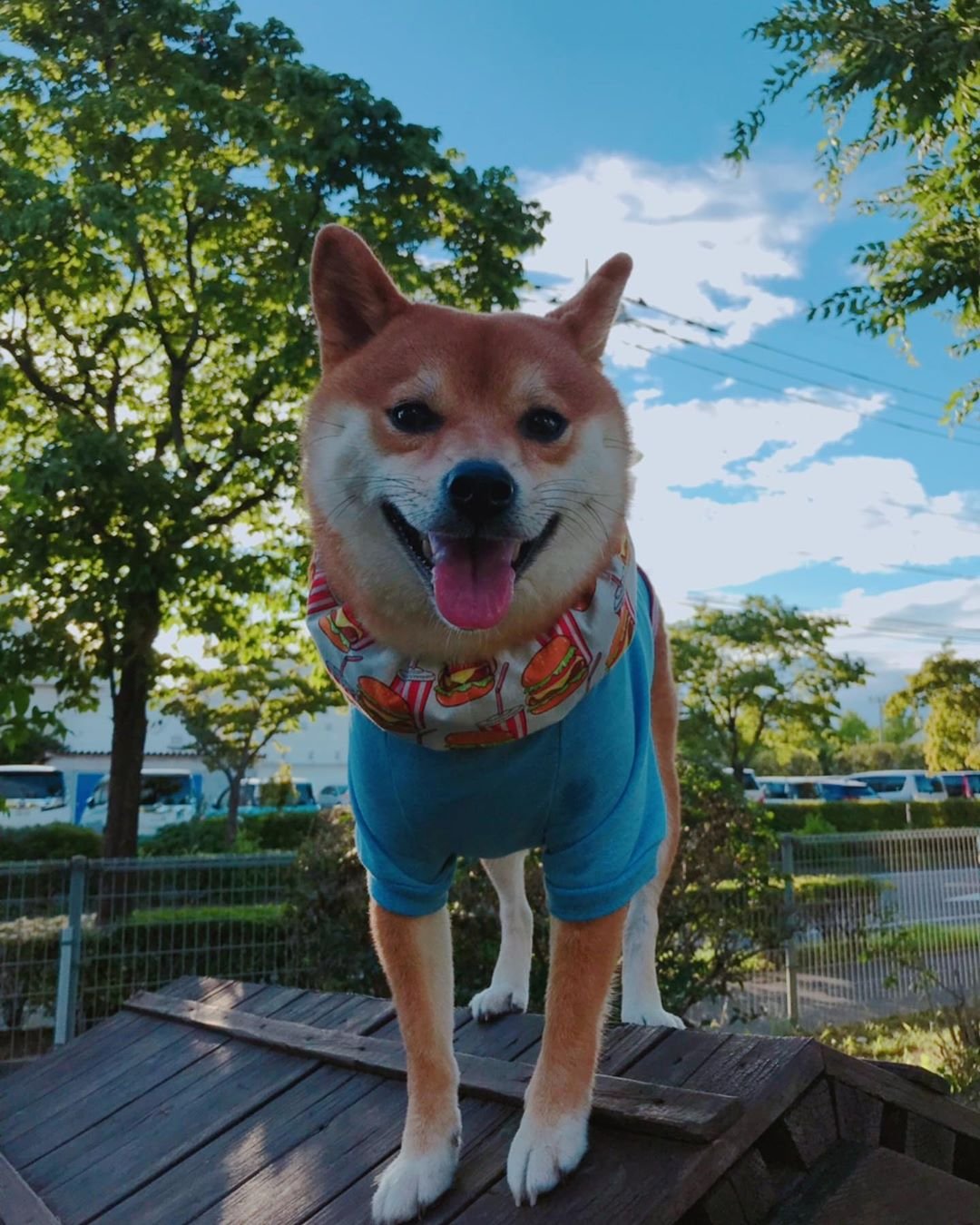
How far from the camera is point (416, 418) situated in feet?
6.72

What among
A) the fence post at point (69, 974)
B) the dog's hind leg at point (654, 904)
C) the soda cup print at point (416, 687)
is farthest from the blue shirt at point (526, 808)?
the fence post at point (69, 974)

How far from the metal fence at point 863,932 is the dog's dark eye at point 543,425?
6030mm

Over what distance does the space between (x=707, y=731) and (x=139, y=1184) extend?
24736 mm

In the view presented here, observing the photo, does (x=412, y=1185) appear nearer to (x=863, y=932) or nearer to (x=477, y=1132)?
(x=477, y=1132)

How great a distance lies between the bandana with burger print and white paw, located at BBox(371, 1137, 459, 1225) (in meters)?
0.91

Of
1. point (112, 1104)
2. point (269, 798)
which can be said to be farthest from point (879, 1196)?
point (269, 798)

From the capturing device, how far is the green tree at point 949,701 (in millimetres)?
29516

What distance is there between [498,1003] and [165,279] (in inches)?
421

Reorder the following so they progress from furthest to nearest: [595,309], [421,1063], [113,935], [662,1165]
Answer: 1. [113,935]
2. [595,309]
3. [421,1063]
4. [662,1165]

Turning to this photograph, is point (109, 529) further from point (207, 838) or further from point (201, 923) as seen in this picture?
point (207, 838)

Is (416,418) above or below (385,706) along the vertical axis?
above

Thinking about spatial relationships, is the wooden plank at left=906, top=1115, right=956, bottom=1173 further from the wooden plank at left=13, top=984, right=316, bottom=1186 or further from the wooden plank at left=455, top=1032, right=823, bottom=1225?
the wooden plank at left=13, top=984, right=316, bottom=1186

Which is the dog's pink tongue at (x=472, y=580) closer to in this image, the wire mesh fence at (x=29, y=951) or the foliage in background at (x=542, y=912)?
the foliage in background at (x=542, y=912)

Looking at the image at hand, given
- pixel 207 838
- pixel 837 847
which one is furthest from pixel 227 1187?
pixel 207 838
